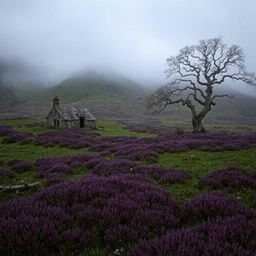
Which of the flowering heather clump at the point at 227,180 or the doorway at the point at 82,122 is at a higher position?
the flowering heather clump at the point at 227,180

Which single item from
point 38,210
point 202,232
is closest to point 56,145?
point 38,210

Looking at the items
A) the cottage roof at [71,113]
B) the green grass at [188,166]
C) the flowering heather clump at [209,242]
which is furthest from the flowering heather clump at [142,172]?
the cottage roof at [71,113]

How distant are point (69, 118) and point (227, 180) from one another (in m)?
47.4

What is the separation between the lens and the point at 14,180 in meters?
12.5

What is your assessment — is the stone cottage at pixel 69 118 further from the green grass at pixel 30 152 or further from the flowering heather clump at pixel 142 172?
the flowering heather clump at pixel 142 172

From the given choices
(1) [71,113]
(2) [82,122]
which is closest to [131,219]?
(2) [82,122]

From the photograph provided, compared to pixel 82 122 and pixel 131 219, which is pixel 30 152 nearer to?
pixel 131 219

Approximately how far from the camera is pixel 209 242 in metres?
4.25

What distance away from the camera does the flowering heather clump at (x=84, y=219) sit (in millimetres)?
4625

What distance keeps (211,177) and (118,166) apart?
4.70m

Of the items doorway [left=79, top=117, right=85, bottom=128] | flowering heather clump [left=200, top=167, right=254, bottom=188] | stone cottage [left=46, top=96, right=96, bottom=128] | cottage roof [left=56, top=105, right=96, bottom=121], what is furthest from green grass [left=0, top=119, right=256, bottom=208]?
doorway [left=79, top=117, right=85, bottom=128]

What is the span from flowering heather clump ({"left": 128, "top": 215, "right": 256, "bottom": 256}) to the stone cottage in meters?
51.4

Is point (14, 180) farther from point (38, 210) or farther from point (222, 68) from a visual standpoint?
point (222, 68)

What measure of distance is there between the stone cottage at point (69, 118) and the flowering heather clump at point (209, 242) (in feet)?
169
